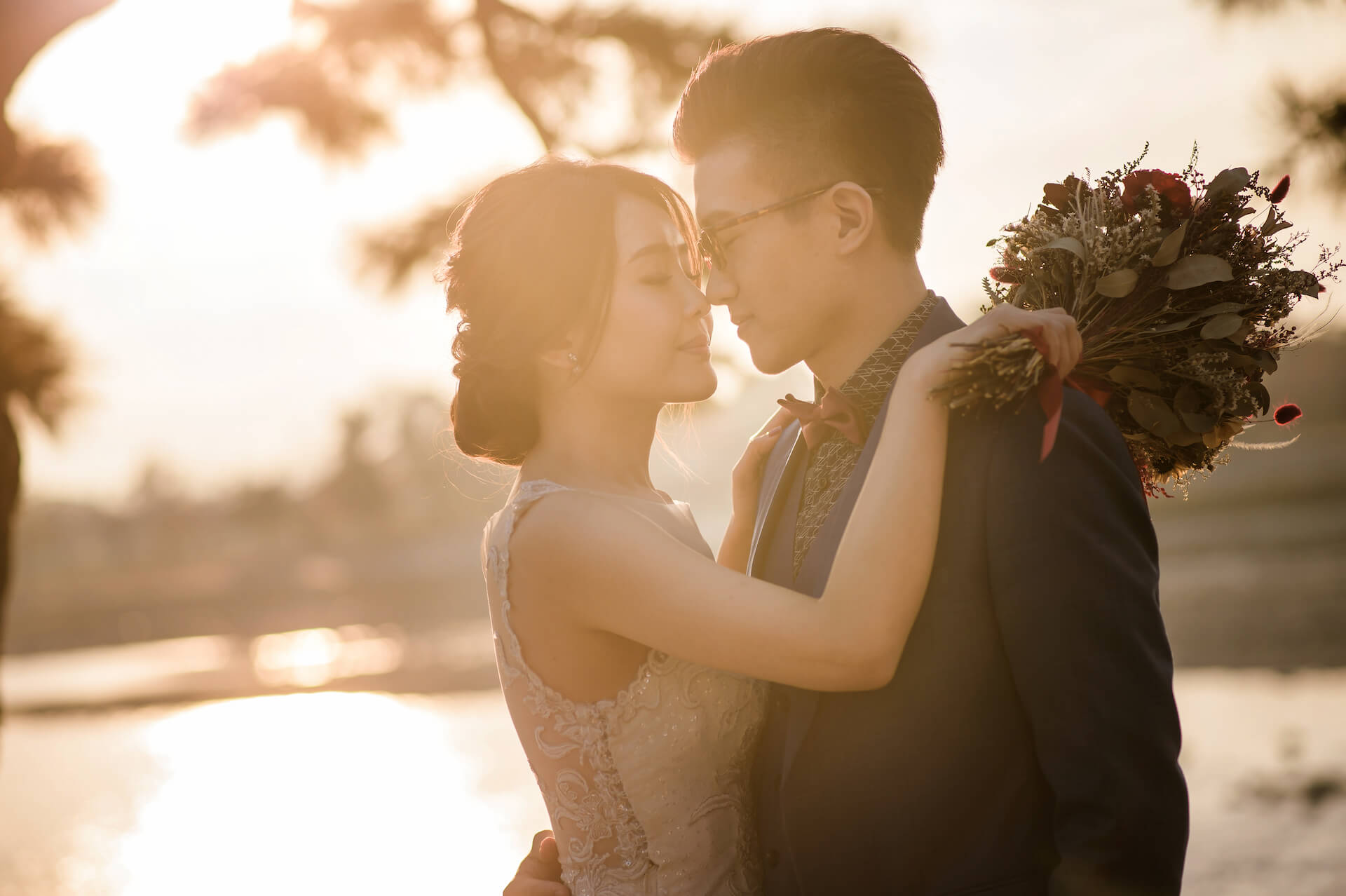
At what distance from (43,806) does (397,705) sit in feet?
12.0

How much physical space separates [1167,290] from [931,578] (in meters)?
0.76

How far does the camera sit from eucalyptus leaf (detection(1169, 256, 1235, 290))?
2174 millimetres

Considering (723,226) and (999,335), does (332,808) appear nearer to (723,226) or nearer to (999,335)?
(723,226)

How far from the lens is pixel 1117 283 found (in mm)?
2156

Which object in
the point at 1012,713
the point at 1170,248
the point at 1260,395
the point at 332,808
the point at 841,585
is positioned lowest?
the point at 1012,713

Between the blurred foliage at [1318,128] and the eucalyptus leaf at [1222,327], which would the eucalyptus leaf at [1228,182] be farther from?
the blurred foliage at [1318,128]

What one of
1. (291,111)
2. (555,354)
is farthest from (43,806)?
(555,354)

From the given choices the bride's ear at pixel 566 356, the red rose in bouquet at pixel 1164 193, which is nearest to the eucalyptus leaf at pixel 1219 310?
the red rose in bouquet at pixel 1164 193

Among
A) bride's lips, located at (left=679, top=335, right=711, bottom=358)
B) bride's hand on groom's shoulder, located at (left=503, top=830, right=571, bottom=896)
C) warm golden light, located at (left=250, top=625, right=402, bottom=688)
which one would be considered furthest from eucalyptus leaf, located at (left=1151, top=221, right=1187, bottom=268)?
warm golden light, located at (left=250, top=625, right=402, bottom=688)

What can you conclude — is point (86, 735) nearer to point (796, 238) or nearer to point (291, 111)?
point (291, 111)

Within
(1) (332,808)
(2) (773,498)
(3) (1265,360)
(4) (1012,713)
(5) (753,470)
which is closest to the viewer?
(4) (1012,713)

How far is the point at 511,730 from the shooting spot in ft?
34.8

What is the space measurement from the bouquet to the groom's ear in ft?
1.04

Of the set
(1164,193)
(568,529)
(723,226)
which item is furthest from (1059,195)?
(568,529)
